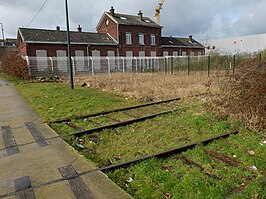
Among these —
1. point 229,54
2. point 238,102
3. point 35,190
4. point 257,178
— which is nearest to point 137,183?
point 35,190

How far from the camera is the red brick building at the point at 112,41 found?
2838 cm

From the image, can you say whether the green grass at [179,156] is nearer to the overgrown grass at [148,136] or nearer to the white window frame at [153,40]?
the overgrown grass at [148,136]

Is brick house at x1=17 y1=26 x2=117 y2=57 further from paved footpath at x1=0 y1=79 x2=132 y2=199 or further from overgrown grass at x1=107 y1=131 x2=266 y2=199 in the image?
overgrown grass at x1=107 y1=131 x2=266 y2=199

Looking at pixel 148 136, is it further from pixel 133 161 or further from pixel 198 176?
pixel 198 176

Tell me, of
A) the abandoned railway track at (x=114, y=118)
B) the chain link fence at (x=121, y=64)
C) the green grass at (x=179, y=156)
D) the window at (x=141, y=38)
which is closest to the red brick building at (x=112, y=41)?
the window at (x=141, y=38)

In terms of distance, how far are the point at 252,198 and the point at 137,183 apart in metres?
1.46

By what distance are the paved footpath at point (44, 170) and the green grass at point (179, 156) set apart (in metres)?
0.25

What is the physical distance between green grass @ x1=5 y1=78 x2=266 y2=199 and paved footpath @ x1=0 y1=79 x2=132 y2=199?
0.25m

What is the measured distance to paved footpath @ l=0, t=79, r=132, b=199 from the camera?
2.92 metres

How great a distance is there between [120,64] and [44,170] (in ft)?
84.3

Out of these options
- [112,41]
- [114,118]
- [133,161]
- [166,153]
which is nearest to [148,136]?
[166,153]

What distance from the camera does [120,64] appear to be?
28.6 m

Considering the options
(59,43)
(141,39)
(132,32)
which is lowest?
(59,43)

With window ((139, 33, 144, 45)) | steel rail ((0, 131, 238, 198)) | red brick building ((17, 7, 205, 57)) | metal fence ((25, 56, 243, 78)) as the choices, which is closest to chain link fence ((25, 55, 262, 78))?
metal fence ((25, 56, 243, 78))
